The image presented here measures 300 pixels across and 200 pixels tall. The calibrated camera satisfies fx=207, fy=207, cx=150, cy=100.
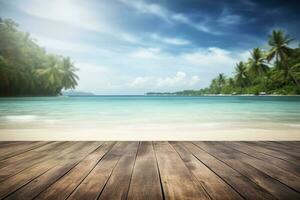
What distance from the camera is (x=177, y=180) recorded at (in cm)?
146

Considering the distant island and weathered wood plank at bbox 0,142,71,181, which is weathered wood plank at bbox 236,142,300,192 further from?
the distant island

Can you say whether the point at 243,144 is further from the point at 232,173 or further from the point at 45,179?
the point at 45,179

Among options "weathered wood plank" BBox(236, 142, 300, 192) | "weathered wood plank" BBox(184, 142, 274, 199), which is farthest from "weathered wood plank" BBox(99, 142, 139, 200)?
"weathered wood plank" BBox(236, 142, 300, 192)

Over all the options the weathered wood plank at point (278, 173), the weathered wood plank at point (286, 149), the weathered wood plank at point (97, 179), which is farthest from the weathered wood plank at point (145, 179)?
the weathered wood plank at point (286, 149)

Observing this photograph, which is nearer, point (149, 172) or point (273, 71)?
point (149, 172)

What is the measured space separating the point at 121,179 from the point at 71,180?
35 centimetres

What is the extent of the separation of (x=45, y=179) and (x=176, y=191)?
3.04 feet

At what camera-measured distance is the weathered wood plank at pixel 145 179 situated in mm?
1240

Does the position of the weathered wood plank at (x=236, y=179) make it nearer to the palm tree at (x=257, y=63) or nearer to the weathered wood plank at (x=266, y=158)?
the weathered wood plank at (x=266, y=158)

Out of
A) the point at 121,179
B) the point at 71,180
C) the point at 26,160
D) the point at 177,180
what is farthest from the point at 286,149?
the point at 26,160

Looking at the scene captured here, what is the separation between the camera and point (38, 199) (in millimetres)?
1177

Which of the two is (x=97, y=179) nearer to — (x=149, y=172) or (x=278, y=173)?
(x=149, y=172)

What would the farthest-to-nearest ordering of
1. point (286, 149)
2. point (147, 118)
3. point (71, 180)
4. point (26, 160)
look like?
point (147, 118), point (286, 149), point (26, 160), point (71, 180)

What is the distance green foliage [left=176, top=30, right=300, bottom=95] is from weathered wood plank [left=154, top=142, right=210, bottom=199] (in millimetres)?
32856
